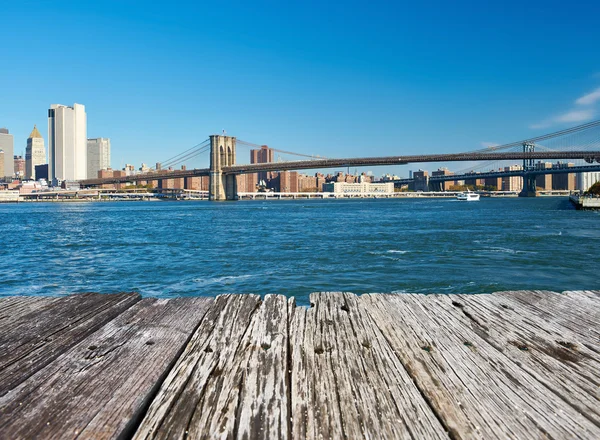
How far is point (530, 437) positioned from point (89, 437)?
1158 mm

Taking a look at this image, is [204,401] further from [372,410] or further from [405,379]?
[405,379]

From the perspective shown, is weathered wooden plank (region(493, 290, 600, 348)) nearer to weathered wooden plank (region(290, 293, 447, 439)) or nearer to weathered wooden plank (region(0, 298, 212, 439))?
weathered wooden plank (region(290, 293, 447, 439))

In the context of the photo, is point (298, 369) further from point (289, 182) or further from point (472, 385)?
point (289, 182)

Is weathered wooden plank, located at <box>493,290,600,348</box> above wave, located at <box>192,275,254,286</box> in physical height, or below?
above

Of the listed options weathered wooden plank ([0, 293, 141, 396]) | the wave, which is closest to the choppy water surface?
the wave

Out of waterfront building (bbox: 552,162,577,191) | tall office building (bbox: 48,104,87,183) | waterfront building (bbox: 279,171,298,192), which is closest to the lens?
waterfront building (bbox: 552,162,577,191)

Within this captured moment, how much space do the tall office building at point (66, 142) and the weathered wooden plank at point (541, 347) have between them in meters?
193

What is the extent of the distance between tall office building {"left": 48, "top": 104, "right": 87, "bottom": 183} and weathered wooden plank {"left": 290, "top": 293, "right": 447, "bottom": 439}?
7581 inches

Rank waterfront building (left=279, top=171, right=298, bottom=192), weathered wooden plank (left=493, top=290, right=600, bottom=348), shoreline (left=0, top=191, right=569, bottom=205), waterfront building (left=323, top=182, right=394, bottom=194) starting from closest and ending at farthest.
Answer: weathered wooden plank (left=493, top=290, right=600, bottom=348) → shoreline (left=0, top=191, right=569, bottom=205) → waterfront building (left=279, top=171, right=298, bottom=192) → waterfront building (left=323, top=182, right=394, bottom=194)

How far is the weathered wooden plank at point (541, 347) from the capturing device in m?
1.45

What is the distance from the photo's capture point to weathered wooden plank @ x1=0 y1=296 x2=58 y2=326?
2142 millimetres

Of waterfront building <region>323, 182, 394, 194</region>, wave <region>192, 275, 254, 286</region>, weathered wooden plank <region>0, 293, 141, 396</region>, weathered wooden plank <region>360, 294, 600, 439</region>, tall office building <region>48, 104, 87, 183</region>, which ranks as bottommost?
wave <region>192, 275, 254, 286</region>

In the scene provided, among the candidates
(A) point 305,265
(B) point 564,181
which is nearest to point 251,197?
(B) point 564,181

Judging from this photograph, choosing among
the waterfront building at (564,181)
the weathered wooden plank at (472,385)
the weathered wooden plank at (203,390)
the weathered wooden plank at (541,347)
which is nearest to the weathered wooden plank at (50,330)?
the weathered wooden plank at (203,390)
